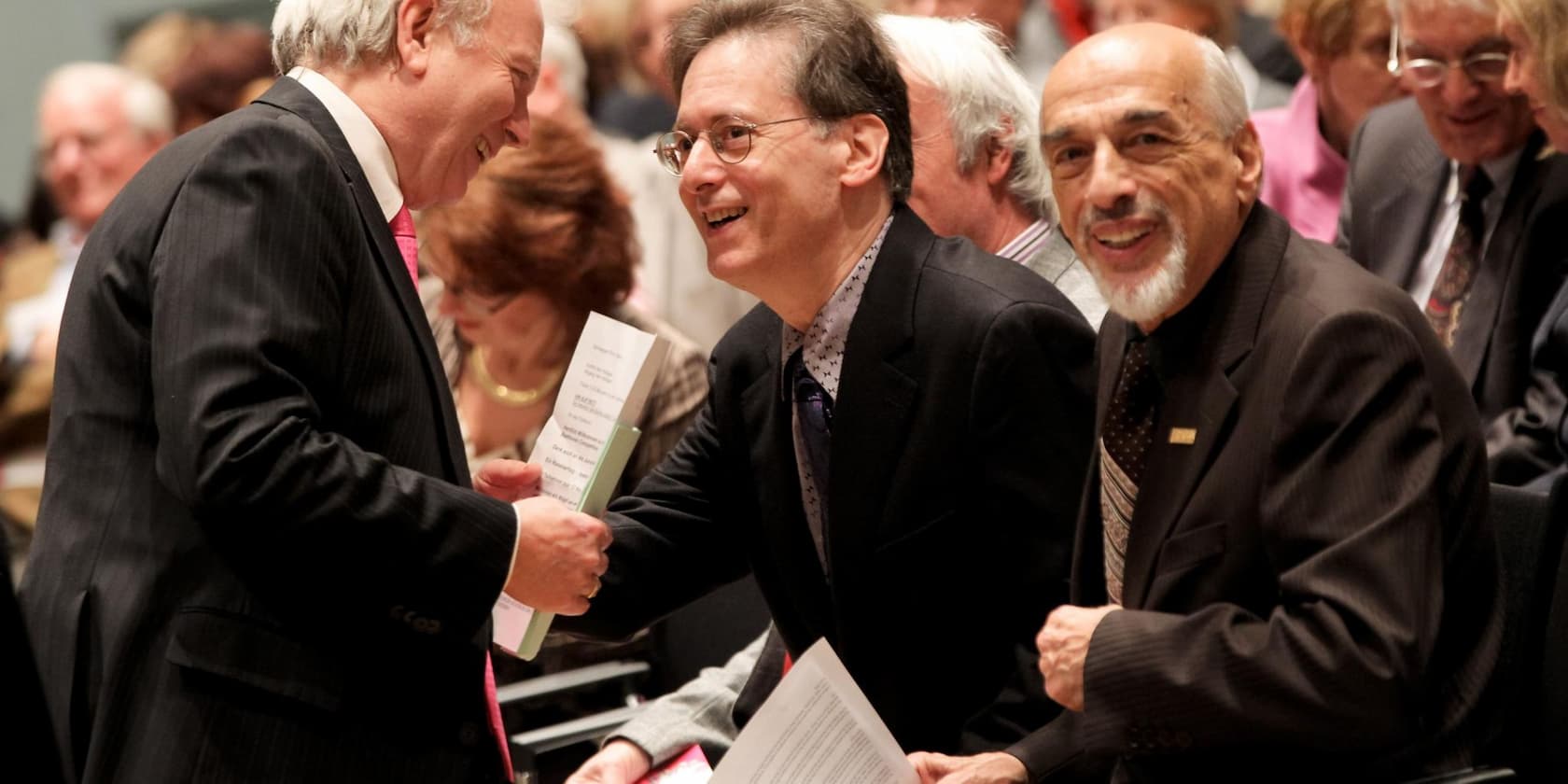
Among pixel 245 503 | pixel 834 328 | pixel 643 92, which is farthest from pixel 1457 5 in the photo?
pixel 643 92

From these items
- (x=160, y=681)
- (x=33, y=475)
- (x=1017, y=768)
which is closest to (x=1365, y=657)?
(x=1017, y=768)

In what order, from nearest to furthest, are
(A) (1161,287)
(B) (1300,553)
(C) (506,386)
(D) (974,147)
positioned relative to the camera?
1. (B) (1300,553)
2. (A) (1161,287)
3. (D) (974,147)
4. (C) (506,386)

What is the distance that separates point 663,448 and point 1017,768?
1.44 meters

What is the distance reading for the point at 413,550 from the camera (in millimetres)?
2215

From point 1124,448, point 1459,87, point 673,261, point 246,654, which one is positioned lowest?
point 673,261

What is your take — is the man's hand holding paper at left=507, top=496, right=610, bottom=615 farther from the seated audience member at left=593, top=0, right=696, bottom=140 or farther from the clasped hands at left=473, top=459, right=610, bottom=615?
the seated audience member at left=593, top=0, right=696, bottom=140

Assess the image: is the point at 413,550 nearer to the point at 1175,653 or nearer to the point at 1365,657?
the point at 1175,653

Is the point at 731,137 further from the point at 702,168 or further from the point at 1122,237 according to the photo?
the point at 1122,237

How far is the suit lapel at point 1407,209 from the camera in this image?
13.4ft

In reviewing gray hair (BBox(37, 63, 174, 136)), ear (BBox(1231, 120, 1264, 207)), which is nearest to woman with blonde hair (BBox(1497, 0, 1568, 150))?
ear (BBox(1231, 120, 1264, 207))

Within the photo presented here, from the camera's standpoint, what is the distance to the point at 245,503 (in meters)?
2.12

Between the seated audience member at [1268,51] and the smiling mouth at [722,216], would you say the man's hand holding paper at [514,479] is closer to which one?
the smiling mouth at [722,216]

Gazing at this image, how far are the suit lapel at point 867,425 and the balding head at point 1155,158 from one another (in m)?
0.32

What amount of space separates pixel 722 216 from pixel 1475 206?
75.9 inches
